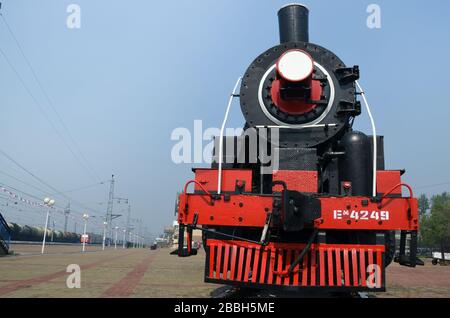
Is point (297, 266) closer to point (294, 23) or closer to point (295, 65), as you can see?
point (295, 65)

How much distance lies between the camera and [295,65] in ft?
17.3

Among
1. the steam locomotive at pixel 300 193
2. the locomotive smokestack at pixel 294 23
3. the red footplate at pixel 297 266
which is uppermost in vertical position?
the locomotive smokestack at pixel 294 23

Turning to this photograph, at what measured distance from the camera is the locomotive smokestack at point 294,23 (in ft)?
21.4

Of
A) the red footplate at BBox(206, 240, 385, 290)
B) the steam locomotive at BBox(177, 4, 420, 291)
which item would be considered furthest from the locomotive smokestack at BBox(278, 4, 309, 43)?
the red footplate at BBox(206, 240, 385, 290)

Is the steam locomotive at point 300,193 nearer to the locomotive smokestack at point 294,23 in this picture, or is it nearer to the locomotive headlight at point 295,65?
the locomotive headlight at point 295,65

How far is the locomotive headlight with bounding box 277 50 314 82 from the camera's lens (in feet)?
17.1

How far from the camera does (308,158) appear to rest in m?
5.27

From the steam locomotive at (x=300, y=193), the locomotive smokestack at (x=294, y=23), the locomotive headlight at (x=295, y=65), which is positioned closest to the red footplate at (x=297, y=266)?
the steam locomotive at (x=300, y=193)

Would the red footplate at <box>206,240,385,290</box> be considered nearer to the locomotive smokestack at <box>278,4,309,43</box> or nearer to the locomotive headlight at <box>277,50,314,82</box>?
the locomotive headlight at <box>277,50,314,82</box>

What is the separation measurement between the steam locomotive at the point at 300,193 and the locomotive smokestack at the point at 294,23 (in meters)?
0.76

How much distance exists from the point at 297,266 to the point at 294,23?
163 inches

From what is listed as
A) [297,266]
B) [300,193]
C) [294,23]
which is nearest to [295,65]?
[294,23]
